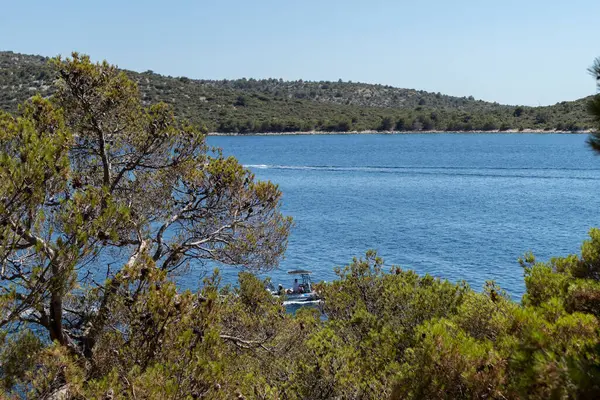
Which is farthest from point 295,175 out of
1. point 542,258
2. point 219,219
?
point 219,219

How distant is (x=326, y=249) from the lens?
1430 inches

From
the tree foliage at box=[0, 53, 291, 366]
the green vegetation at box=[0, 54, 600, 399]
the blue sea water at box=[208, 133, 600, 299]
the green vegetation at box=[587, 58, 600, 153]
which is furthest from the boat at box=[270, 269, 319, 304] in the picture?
the green vegetation at box=[587, 58, 600, 153]

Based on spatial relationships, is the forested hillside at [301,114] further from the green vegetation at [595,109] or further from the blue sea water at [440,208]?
the green vegetation at [595,109]

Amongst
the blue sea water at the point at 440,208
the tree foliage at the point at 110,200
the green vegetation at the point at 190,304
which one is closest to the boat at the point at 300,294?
the blue sea water at the point at 440,208

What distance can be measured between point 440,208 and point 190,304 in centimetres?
4310

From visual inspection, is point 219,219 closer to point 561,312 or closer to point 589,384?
point 561,312

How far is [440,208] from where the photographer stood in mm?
48750

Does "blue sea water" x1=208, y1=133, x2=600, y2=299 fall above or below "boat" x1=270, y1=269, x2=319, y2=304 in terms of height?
below

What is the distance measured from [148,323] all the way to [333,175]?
62616 millimetres

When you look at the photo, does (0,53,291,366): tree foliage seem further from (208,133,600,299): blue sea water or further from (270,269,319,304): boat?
(208,133,600,299): blue sea water

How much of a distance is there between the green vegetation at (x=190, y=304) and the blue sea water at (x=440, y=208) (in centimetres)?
1791

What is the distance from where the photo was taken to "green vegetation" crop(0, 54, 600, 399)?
6.74 m

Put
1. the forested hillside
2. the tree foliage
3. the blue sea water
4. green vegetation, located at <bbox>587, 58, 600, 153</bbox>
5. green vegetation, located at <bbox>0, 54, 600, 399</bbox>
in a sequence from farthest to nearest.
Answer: the forested hillside < the blue sea water < the tree foliage < green vegetation, located at <bbox>0, 54, 600, 399</bbox> < green vegetation, located at <bbox>587, 58, 600, 153</bbox>

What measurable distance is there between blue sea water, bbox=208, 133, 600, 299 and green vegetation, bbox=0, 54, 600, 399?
58.8 ft
